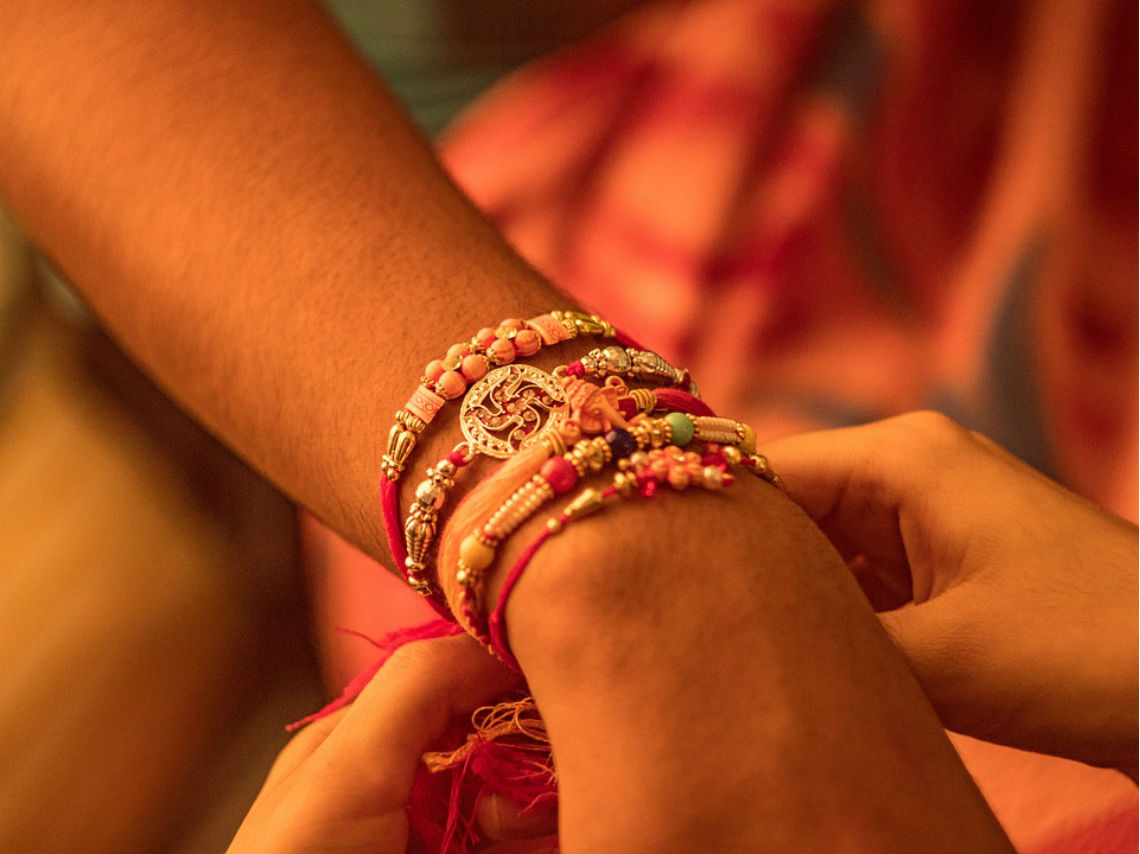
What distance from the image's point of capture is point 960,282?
1.05m

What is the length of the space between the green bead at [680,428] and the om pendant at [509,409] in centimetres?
7

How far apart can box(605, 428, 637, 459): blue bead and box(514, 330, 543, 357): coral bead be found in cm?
9

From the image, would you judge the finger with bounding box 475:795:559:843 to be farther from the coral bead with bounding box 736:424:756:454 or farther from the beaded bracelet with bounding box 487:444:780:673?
the coral bead with bounding box 736:424:756:454

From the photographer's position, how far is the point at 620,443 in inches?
24.8

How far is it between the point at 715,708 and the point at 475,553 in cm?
17

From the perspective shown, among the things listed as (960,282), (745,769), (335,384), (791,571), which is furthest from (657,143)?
(745,769)

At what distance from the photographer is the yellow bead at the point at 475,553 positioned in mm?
618

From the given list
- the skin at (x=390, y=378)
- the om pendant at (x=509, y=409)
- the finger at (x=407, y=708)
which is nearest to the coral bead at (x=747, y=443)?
the skin at (x=390, y=378)

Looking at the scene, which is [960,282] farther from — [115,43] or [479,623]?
[115,43]

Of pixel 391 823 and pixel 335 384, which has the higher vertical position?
pixel 335 384

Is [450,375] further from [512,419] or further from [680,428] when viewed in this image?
[680,428]

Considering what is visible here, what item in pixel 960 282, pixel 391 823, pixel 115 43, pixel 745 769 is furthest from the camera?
pixel 960 282

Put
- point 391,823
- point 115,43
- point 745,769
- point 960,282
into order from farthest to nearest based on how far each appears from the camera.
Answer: point 960,282, point 115,43, point 391,823, point 745,769

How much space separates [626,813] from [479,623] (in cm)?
16
